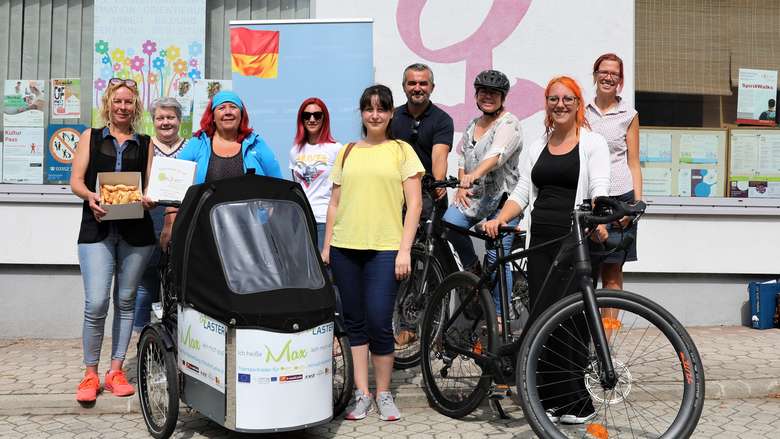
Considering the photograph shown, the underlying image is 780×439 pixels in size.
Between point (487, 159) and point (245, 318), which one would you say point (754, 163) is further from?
point (245, 318)

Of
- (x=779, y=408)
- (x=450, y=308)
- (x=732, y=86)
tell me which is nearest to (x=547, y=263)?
(x=450, y=308)

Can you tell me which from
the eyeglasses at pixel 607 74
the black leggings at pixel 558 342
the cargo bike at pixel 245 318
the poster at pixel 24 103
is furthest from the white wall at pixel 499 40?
the cargo bike at pixel 245 318

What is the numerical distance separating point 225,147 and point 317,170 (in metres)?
0.88

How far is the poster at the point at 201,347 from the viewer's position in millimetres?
4562

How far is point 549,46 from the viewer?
8.33m

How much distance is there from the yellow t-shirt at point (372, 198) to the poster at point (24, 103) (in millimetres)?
4077

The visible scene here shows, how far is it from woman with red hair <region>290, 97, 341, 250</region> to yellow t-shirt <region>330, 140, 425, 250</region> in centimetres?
105

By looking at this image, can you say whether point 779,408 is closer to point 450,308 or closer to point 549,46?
point 450,308

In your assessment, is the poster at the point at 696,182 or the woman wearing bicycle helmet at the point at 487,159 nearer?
the woman wearing bicycle helmet at the point at 487,159

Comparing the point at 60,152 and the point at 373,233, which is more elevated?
the point at 60,152

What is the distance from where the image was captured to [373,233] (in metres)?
5.21

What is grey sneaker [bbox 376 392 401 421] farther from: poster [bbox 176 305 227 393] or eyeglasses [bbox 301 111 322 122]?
eyeglasses [bbox 301 111 322 122]

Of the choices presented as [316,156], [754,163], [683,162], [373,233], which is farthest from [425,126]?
[754,163]

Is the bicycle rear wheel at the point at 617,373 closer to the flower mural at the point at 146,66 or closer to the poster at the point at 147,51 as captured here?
the poster at the point at 147,51
